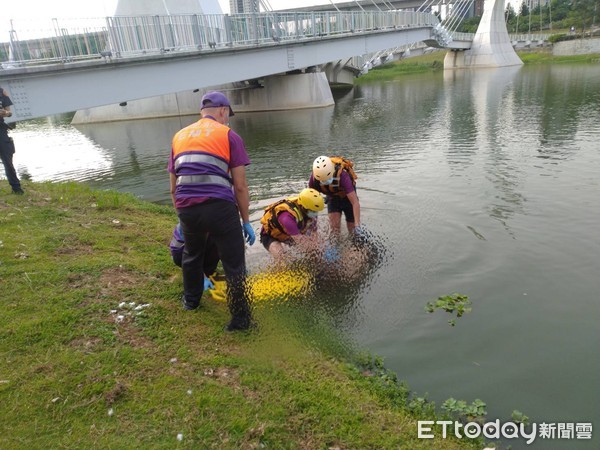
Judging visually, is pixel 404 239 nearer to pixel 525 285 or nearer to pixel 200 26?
pixel 525 285

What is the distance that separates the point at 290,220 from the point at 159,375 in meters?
3.09

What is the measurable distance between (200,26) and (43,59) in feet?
26.3

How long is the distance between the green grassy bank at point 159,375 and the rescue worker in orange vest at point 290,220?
4.22 feet

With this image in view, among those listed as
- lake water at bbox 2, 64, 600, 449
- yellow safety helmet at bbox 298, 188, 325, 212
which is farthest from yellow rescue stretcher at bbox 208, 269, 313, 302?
yellow safety helmet at bbox 298, 188, 325, 212

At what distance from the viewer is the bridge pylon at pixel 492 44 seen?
67.8 m

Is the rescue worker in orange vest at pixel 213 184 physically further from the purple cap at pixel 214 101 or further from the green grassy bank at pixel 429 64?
the green grassy bank at pixel 429 64

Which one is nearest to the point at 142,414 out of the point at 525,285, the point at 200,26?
the point at 525,285

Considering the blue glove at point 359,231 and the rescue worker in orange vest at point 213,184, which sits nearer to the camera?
the rescue worker in orange vest at point 213,184

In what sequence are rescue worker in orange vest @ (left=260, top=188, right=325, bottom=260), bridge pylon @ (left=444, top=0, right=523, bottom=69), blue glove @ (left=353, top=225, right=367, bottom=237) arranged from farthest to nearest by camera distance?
bridge pylon @ (left=444, top=0, right=523, bottom=69) → blue glove @ (left=353, top=225, right=367, bottom=237) → rescue worker in orange vest @ (left=260, top=188, right=325, bottom=260)

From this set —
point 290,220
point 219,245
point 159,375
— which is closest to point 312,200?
point 290,220

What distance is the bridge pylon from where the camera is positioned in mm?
67750

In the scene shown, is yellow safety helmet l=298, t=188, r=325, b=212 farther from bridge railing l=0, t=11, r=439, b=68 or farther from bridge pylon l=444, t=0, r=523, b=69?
bridge pylon l=444, t=0, r=523, b=69

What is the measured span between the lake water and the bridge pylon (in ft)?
168

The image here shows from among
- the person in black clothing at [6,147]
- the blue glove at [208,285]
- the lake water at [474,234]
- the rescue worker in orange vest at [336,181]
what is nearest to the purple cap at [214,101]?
the blue glove at [208,285]
